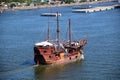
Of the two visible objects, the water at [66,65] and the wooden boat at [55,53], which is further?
the wooden boat at [55,53]

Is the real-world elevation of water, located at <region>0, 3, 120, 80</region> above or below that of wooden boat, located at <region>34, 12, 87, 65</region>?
below

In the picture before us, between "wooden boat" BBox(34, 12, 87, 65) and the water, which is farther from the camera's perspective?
"wooden boat" BBox(34, 12, 87, 65)

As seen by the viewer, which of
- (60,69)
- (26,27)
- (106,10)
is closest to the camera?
(60,69)

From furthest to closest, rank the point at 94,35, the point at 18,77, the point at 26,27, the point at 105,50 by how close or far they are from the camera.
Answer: the point at 26,27 → the point at 94,35 → the point at 105,50 → the point at 18,77

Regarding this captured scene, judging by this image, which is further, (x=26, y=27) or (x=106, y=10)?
(x=106, y=10)

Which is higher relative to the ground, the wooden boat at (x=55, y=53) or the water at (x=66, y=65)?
the wooden boat at (x=55, y=53)

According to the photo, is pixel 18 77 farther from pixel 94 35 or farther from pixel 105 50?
pixel 94 35

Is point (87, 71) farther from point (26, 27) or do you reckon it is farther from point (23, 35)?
point (26, 27)

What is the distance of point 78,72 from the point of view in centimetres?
1917

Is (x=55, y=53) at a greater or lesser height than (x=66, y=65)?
greater

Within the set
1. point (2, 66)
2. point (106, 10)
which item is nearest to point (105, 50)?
point (2, 66)

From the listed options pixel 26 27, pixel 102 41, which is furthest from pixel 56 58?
pixel 26 27

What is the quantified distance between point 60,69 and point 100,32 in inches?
486

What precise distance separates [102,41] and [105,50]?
3.51 meters
